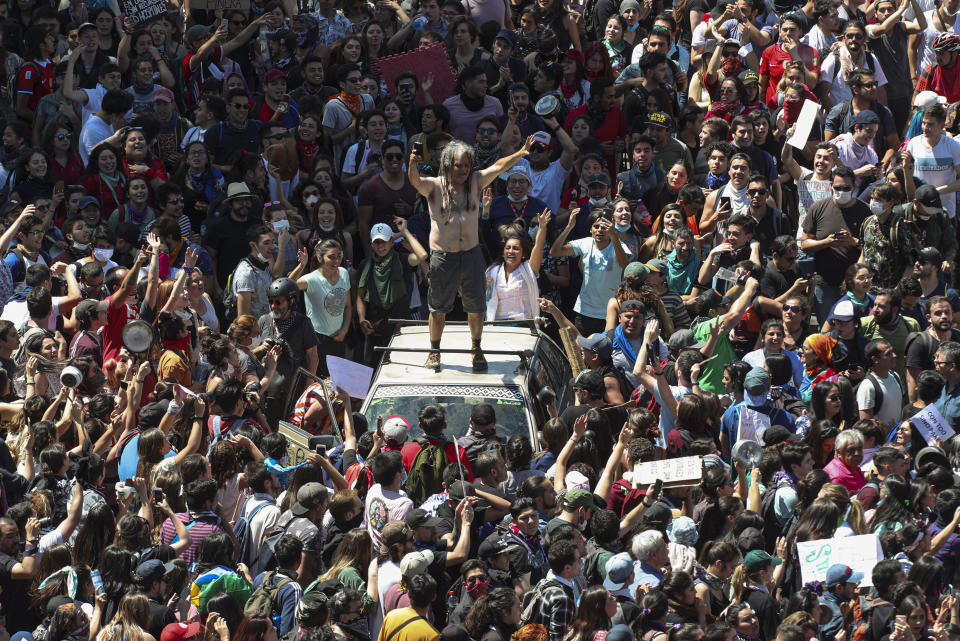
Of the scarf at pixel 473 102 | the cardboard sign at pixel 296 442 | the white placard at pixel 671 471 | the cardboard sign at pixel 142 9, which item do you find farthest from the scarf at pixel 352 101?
the white placard at pixel 671 471

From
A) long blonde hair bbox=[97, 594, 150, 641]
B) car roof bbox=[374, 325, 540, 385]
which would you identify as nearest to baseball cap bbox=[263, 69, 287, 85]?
car roof bbox=[374, 325, 540, 385]

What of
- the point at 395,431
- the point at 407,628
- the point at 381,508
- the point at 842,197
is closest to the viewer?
the point at 407,628

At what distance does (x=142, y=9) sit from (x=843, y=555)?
11649mm

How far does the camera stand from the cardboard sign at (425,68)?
17078 millimetres

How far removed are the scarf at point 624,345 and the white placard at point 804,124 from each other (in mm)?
3765

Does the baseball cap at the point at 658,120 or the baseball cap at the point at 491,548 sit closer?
the baseball cap at the point at 491,548

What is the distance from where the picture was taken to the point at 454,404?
12.1 m

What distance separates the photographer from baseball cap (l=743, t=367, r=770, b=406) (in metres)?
11.6

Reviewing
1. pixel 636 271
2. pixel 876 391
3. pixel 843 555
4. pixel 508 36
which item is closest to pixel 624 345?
pixel 636 271

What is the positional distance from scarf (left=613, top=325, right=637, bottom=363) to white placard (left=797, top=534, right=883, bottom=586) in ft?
11.5

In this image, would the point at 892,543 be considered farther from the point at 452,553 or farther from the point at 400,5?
the point at 400,5

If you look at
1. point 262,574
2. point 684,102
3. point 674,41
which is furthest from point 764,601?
point 674,41

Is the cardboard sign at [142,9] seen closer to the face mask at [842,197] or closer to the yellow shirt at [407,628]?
the face mask at [842,197]

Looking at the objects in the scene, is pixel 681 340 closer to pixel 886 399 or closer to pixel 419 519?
pixel 886 399
